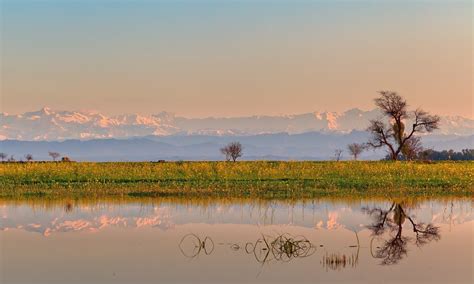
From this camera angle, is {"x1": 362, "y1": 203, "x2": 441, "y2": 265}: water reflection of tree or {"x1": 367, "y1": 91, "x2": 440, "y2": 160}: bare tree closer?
{"x1": 362, "y1": 203, "x2": 441, "y2": 265}: water reflection of tree

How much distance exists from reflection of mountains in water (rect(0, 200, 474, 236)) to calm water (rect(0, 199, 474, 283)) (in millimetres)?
54

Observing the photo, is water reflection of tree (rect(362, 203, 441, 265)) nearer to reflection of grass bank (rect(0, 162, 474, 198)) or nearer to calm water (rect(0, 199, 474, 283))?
calm water (rect(0, 199, 474, 283))

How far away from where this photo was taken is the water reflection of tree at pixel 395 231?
24.1 metres

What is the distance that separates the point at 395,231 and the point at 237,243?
7.20m

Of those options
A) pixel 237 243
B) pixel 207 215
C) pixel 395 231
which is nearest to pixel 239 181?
pixel 207 215

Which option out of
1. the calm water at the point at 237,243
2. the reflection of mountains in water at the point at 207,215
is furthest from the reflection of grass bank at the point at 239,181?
the calm water at the point at 237,243

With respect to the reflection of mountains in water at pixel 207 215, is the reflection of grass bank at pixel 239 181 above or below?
above

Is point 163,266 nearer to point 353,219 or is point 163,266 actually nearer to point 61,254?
point 61,254

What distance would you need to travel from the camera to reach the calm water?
21.1m

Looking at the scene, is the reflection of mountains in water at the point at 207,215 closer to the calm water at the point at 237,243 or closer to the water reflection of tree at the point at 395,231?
the calm water at the point at 237,243

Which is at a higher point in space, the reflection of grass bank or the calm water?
the reflection of grass bank

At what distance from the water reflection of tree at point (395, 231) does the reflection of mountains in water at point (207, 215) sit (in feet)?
2.05

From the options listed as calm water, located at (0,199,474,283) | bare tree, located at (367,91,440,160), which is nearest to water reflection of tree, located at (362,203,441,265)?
calm water, located at (0,199,474,283)

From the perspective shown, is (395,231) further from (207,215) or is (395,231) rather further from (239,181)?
(239,181)
